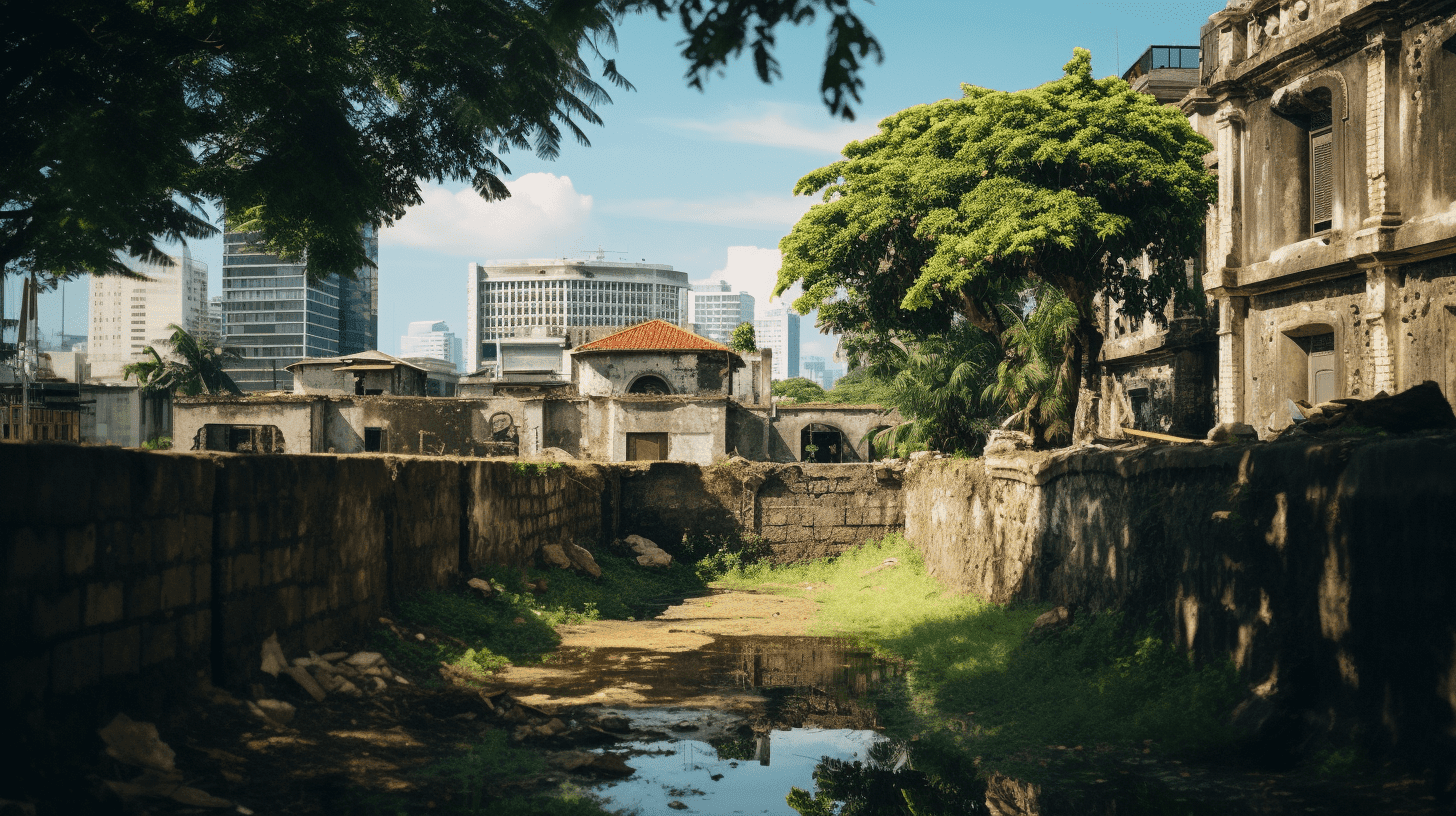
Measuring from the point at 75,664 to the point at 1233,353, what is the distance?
50.7 ft

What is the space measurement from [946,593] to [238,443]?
80.9 feet

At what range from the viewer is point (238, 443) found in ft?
97.8

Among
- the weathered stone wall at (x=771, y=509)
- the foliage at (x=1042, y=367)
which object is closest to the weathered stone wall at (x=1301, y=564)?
the weathered stone wall at (x=771, y=509)

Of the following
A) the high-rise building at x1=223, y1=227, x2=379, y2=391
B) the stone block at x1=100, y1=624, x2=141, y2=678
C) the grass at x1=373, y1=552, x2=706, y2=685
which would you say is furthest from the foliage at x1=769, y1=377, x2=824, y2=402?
the high-rise building at x1=223, y1=227, x2=379, y2=391

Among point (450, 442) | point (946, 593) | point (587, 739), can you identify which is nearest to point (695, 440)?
point (450, 442)

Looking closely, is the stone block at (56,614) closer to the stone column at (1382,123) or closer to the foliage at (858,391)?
the stone column at (1382,123)

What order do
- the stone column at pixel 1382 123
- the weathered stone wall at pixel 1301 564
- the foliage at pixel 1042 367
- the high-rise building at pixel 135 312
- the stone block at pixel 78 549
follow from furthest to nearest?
1. the high-rise building at pixel 135 312
2. the foliage at pixel 1042 367
3. the stone column at pixel 1382 123
4. the weathered stone wall at pixel 1301 564
5. the stone block at pixel 78 549

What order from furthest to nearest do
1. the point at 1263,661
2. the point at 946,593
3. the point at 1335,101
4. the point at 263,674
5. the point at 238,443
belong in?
1. the point at 238,443
2. the point at 1335,101
3. the point at 946,593
4. the point at 263,674
5. the point at 1263,661

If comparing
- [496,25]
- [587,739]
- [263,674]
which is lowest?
[587,739]

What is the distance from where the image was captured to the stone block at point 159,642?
465 cm

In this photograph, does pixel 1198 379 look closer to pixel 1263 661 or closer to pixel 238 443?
pixel 1263 661

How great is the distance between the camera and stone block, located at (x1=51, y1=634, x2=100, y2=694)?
4012 millimetres

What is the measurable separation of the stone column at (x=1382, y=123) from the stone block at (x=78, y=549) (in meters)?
13.5

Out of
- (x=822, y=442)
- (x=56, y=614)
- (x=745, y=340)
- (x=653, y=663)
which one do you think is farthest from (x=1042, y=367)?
(x=745, y=340)
